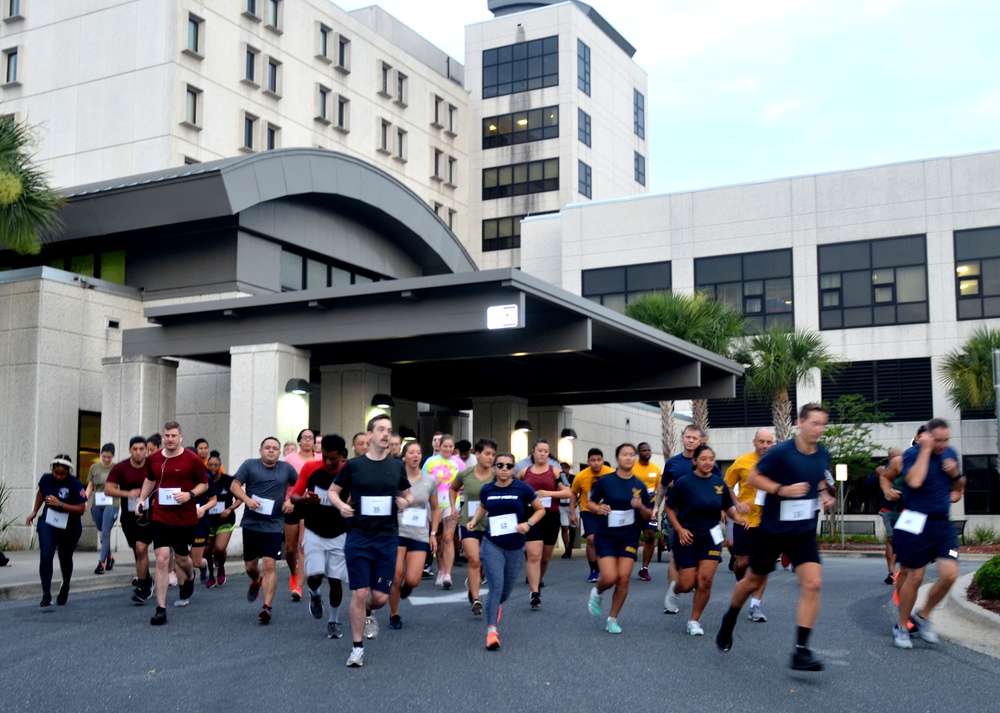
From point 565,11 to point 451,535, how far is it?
5231cm

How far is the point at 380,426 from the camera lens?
9.44 m

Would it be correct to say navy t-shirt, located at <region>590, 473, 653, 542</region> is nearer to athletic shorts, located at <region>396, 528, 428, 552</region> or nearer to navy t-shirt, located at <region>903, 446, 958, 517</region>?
athletic shorts, located at <region>396, 528, 428, 552</region>

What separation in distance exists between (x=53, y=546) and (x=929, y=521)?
29.7 feet

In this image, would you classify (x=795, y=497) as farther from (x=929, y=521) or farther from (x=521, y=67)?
(x=521, y=67)

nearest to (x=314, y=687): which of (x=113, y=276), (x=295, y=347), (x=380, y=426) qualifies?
(x=380, y=426)

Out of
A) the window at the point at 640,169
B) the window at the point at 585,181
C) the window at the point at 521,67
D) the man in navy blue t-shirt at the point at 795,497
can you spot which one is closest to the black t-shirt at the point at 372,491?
the man in navy blue t-shirt at the point at 795,497

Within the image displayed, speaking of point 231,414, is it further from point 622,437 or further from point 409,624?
point 622,437

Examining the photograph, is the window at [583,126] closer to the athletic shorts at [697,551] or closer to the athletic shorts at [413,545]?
the athletic shorts at [413,545]

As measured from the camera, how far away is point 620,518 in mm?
10875

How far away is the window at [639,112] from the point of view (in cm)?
7075

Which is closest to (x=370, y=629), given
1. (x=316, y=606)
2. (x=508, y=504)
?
(x=316, y=606)

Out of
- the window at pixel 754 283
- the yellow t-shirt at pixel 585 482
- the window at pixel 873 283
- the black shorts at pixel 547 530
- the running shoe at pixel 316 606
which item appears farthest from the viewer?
the window at pixel 754 283

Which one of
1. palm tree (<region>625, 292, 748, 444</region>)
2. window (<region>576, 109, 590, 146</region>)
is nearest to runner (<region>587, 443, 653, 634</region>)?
palm tree (<region>625, 292, 748, 444</region>)

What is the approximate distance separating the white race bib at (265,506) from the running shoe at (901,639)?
611 cm
